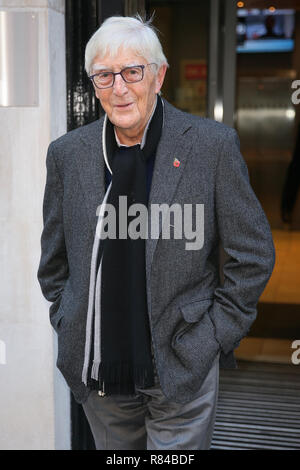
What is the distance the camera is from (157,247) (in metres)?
1.89

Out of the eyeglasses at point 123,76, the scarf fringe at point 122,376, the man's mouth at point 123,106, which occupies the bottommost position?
the scarf fringe at point 122,376

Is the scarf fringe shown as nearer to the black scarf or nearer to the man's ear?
the black scarf

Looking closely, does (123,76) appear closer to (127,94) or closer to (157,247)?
(127,94)

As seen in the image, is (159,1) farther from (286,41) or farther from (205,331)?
(205,331)

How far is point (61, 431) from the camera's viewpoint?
2.99 m

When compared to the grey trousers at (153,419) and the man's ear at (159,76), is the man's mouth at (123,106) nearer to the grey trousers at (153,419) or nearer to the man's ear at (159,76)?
the man's ear at (159,76)

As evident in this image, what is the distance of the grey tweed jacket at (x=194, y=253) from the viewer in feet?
6.16

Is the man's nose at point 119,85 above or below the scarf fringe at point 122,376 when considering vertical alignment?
above

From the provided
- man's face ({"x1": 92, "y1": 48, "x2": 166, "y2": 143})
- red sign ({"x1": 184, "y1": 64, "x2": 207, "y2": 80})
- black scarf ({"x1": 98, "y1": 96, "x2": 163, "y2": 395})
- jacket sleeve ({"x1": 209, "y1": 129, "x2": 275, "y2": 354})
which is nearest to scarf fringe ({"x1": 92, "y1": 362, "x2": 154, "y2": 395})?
black scarf ({"x1": 98, "y1": 96, "x2": 163, "y2": 395})

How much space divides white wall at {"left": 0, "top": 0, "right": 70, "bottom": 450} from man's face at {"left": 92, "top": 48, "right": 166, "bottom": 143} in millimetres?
897

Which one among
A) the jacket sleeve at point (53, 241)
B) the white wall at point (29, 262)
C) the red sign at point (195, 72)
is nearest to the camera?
the jacket sleeve at point (53, 241)

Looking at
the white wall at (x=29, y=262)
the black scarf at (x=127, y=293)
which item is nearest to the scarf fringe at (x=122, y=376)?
the black scarf at (x=127, y=293)

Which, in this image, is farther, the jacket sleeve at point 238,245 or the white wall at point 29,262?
the white wall at point 29,262

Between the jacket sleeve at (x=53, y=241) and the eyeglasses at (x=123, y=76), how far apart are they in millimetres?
331
